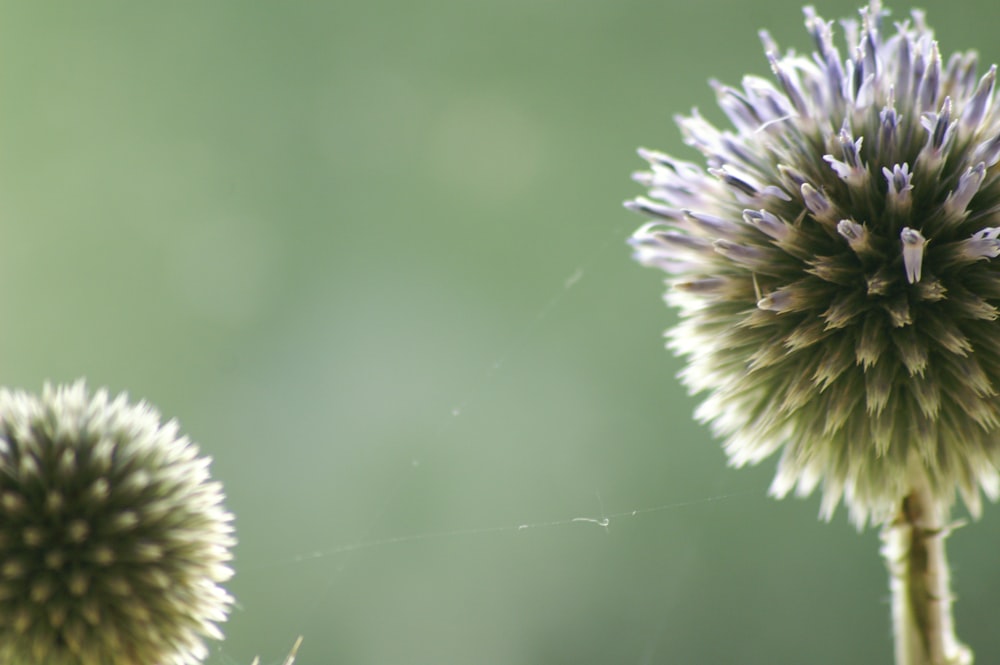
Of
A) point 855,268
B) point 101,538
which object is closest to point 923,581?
point 855,268

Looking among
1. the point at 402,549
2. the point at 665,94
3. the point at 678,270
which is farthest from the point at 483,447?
the point at 678,270

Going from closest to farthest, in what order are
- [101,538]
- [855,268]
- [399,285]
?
1. [101,538]
2. [855,268]
3. [399,285]

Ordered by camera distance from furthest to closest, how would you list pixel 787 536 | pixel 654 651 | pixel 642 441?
pixel 642 441 → pixel 787 536 → pixel 654 651

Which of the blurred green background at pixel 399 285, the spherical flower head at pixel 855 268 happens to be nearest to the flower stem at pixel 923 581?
the spherical flower head at pixel 855 268

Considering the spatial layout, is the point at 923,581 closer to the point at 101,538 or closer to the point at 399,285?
the point at 101,538

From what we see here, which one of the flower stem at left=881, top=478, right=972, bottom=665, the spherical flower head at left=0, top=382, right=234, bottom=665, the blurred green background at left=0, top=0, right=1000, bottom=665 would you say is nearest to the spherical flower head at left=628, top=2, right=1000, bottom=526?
the flower stem at left=881, top=478, right=972, bottom=665

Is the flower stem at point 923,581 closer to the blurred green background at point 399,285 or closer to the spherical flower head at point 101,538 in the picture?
the spherical flower head at point 101,538

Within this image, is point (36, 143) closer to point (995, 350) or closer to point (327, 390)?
point (327, 390)
